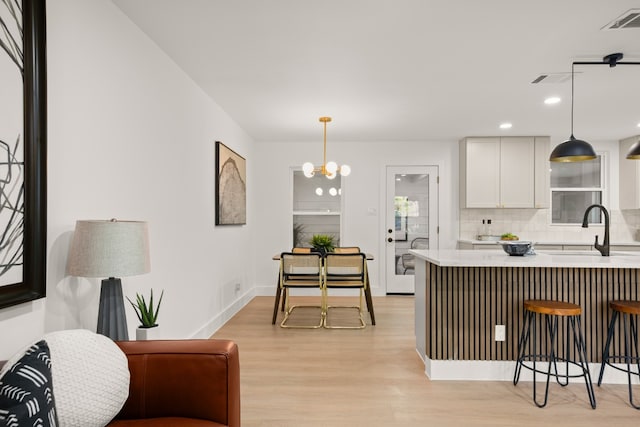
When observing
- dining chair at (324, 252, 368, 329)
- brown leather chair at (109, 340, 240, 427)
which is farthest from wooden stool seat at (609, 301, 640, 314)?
brown leather chair at (109, 340, 240, 427)

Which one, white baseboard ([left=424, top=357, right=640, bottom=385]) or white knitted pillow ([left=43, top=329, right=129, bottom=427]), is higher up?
white knitted pillow ([left=43, top=329, right=129, bottom=427])

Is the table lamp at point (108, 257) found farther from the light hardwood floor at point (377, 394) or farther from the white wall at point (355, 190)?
the white wall at point (355, 190)

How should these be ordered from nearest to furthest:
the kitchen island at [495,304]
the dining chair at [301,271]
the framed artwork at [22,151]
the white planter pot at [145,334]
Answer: the framed artwork at [22,151] → the white planter pot at [145,334] → the kitchen island at [495,304] → the dining chair at [301,271]

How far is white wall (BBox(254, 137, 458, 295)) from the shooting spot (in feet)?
21.2

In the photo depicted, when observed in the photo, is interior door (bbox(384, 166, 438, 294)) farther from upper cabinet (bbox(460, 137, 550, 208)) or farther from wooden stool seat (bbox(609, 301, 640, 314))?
wooden stool seat (bbox(609, 301, 640, 314))

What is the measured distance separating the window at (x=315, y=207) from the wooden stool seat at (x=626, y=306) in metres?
4.12

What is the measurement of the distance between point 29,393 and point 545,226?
6.65 m

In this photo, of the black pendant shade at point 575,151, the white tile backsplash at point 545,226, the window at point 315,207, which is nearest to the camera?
the black pendant shade at point 575,151

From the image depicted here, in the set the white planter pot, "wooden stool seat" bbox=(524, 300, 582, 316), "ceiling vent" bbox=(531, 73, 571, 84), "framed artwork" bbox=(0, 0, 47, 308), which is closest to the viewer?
"framed artwork" bbox=(0, 0, 47, 308)

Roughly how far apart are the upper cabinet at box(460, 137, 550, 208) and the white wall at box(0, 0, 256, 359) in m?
3.85

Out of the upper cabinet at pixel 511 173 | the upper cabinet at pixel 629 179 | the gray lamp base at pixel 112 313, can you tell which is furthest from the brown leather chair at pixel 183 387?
the upper cabinet at pixel 629 179

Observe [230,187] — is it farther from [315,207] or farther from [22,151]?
[22,151]

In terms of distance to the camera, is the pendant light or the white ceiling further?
the pendant light

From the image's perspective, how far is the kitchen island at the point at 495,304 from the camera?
10.1 ft
